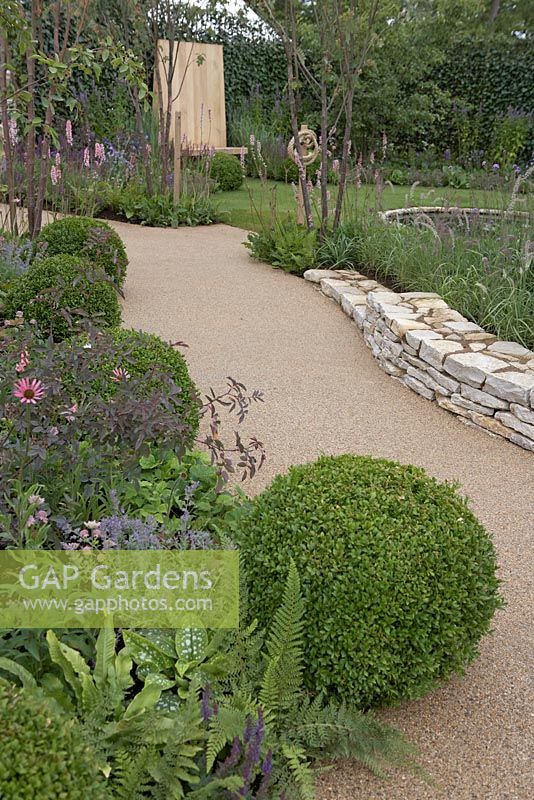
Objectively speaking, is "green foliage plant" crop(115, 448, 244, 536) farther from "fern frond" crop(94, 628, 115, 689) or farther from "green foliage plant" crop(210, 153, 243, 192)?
"green foliage plant" crop(210, 153, 243, 192)

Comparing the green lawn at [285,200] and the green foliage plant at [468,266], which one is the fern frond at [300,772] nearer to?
the green foliage plant at [468,266]

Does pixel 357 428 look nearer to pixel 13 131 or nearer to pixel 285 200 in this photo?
pixel 13 131

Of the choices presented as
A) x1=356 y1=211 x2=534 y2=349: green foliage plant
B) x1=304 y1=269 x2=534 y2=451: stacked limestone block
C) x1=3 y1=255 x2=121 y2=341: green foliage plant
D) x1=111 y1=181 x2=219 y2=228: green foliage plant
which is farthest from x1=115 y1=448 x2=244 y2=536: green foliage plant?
x1=111 y1=181 x2=219 y2=228: green foliage plant

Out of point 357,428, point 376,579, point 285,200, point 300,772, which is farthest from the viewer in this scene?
point 285,200

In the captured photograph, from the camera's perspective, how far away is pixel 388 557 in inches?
74.4

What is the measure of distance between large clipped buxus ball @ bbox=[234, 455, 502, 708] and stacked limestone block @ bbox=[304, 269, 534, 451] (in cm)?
178

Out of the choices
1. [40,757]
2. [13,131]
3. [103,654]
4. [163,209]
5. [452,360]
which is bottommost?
[103,654]

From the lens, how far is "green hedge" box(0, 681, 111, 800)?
1095 mm

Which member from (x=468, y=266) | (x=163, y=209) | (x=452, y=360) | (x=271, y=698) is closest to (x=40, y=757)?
(x=271, y=698)

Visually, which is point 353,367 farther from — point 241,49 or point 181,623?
Result: point 241,49

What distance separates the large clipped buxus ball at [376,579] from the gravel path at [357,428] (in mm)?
179

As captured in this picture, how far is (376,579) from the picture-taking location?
187cm

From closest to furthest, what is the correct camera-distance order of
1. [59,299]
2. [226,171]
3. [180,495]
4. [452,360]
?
1. [180,495]
2. [452,360]
3. [59,299]
4. [226,171]

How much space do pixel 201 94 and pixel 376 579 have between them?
11029mm
